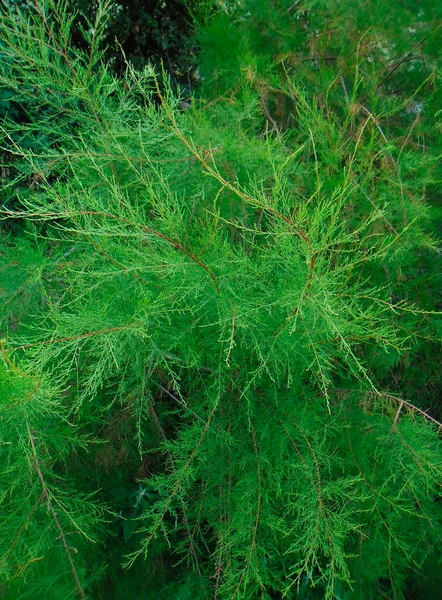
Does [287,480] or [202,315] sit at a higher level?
[202,315]

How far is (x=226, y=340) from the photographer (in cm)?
115

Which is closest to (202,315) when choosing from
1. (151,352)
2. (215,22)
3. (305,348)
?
(151,352)

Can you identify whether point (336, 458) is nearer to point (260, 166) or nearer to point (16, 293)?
point (260, 166)

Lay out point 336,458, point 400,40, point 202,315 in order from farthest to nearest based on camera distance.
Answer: point 400,40 → point 336,458 → point 202,315

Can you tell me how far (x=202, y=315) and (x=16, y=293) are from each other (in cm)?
68

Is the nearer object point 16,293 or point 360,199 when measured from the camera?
point 16,293

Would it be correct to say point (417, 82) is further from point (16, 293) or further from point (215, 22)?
point (16, 293)

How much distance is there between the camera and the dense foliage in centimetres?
127

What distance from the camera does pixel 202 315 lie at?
132 centimetres

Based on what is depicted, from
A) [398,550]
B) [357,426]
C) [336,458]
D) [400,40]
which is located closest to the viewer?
[336,458]

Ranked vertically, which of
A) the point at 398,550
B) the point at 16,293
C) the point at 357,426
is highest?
the point at 16,293

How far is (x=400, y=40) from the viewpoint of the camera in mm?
2252

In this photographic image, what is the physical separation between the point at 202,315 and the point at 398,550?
42.7 inches

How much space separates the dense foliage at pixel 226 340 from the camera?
1.27 metres
